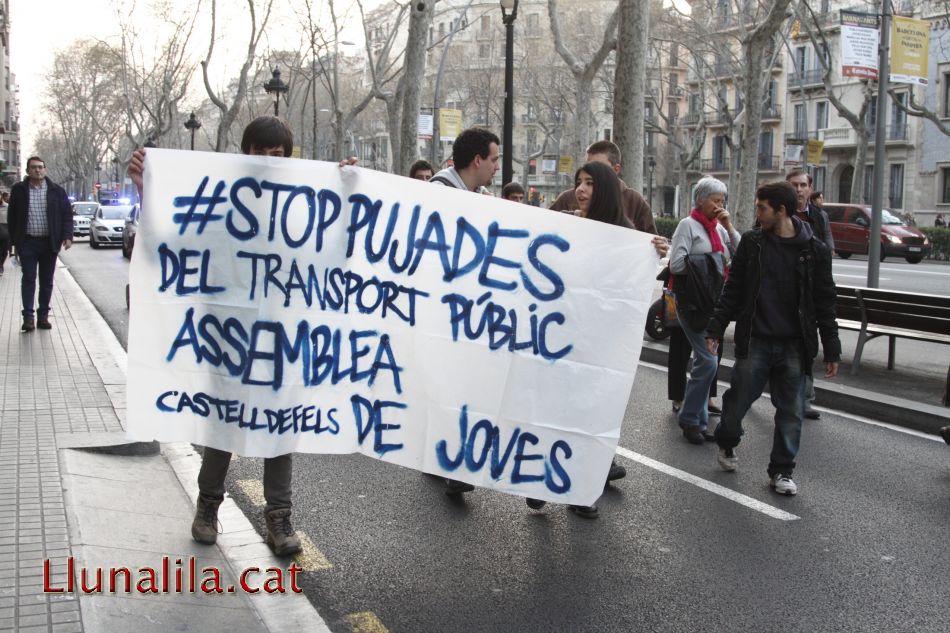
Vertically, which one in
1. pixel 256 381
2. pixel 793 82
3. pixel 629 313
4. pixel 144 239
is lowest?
pixel 256 381

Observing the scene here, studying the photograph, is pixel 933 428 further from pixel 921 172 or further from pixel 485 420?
pixel 921 172

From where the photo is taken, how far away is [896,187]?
51.6m

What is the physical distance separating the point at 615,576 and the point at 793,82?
198ft

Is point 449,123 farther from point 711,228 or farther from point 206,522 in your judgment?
point 206,522

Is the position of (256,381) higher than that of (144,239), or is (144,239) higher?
(144,239)

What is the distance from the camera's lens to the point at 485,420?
4.40 m

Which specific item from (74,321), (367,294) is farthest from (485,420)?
(74,321)

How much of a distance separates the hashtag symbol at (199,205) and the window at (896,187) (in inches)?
2056

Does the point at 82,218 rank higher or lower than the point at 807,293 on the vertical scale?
lower

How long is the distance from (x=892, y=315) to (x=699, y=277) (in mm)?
3474

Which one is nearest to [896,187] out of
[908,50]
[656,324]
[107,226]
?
[107,226]

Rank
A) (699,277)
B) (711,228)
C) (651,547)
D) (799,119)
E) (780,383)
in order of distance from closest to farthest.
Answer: (651,547), (780,383), (699,277), (711,228), (799,119)

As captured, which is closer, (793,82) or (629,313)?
(629,313)

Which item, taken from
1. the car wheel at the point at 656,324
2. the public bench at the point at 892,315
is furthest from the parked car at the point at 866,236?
the public bench at the point at 892,315
